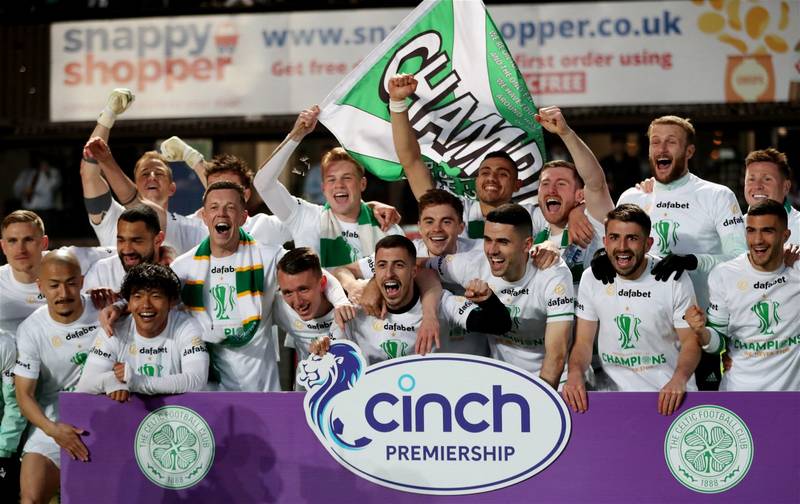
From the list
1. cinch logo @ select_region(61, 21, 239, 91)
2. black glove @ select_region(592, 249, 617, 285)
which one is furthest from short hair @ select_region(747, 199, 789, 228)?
cinch logo @ select_region(61, 21, 239, 91)

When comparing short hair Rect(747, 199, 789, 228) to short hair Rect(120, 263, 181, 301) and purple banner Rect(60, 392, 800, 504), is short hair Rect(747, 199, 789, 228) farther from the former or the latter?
short hair Rect(120, 263, 181, 301)

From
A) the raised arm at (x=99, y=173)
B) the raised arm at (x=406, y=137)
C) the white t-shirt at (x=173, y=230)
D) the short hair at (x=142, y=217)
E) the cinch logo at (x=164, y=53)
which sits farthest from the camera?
the cinch logo at (x=164, y=53)

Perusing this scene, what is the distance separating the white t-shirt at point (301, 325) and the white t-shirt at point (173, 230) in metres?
1.14

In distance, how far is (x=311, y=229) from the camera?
271 inches

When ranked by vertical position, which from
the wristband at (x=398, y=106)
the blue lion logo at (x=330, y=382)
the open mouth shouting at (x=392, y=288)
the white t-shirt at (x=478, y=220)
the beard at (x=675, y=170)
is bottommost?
the blue lion logo at (x=330, y=382)

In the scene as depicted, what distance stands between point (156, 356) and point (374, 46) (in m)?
7.61

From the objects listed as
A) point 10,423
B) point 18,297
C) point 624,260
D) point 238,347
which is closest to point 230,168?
point 238,347

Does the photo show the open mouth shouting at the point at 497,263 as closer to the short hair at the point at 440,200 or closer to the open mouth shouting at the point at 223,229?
the short hair at the point at 440,200

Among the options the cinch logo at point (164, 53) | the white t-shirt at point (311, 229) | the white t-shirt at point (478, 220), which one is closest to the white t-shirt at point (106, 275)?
the white t-shirt at point (311, 229)

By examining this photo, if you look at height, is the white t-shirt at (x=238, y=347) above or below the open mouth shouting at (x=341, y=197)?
below

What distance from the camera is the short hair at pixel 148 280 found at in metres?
5.74

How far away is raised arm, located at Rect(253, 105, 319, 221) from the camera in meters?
6.67

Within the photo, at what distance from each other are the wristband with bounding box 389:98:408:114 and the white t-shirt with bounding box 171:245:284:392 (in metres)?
1.18

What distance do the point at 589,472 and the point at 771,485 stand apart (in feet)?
2.85
